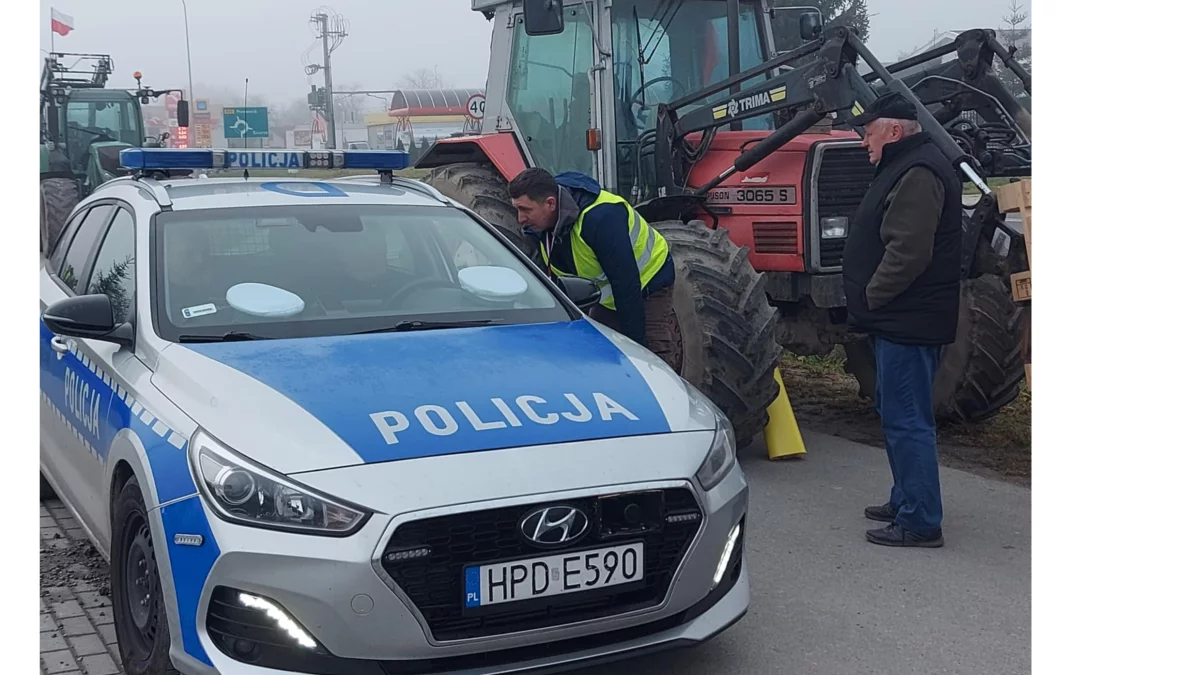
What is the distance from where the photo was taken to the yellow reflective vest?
18.2ft

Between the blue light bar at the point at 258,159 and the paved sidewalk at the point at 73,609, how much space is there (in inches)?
62.8

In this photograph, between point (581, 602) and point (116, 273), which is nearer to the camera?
point (581, 602)

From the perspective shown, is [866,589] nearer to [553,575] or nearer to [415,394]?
[553,575]

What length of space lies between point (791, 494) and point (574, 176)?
183 cm

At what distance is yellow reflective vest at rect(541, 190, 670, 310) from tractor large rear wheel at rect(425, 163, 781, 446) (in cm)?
28

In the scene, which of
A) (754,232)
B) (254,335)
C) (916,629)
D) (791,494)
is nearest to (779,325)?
(754,232)

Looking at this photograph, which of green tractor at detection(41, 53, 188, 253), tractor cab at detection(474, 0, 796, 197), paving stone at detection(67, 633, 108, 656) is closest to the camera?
paving stone at detection(67, 633, 108, 656)

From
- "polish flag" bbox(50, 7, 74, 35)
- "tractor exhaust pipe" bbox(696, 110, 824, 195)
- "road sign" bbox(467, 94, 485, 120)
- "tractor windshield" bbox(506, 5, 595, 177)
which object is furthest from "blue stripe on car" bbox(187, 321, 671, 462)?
"polish flag" bbox(50, 7, 74, 35)

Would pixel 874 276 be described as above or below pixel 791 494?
above

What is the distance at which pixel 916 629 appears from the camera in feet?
13.5

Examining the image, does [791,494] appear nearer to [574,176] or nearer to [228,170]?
[574,176]

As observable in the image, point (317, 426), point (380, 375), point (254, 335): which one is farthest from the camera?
point (254, 335)

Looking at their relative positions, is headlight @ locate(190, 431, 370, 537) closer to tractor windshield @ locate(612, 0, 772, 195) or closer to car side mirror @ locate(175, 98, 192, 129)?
tractor windshield @ locate(612, 0, 772, 195)

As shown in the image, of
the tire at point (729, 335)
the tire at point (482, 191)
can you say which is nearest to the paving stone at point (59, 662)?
the tire at point (729, 335)
